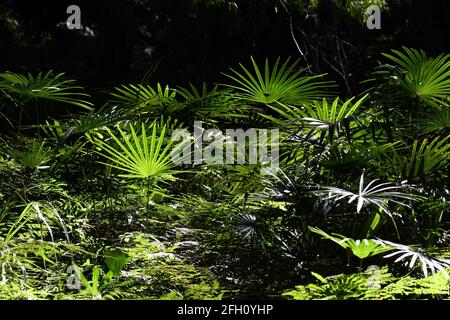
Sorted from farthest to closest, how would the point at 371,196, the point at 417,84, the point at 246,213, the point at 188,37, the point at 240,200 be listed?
1. the point at 188,37
2. the point at 417,84
3. the point at 240,200
4. the point at 246,213
5. the point at 371,196

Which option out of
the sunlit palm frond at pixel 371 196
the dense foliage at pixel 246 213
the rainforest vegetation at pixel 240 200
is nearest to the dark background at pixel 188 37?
the rainforest vegetation at pixel 240 200

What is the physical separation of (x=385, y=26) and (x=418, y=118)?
12.2 feet

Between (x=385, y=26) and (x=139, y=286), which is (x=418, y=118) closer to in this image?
(x=139, y=286)

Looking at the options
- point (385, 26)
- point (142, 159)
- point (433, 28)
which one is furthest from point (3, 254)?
point (385, 26)

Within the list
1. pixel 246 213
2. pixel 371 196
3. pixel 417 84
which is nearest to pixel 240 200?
pixel 246 213

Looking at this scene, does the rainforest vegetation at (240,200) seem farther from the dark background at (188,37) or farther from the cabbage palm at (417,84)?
the dark background at (188,37)

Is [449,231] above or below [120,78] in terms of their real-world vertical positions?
below

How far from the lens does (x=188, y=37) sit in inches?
227

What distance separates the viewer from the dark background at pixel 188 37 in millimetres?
5086

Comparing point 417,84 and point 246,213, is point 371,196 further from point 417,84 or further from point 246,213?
point 417,84

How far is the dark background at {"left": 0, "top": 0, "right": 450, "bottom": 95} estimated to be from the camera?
5.09 metres

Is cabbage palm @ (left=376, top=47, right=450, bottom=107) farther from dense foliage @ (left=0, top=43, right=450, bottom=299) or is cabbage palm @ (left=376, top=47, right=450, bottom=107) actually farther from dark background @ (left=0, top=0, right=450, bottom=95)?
dark background @ (left=0, top=0, right=450, bottom=95)

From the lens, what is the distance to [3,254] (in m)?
1.71

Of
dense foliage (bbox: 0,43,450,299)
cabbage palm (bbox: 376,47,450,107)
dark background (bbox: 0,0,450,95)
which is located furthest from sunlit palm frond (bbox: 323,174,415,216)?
dark background (bbox: 0,0,450,95)
